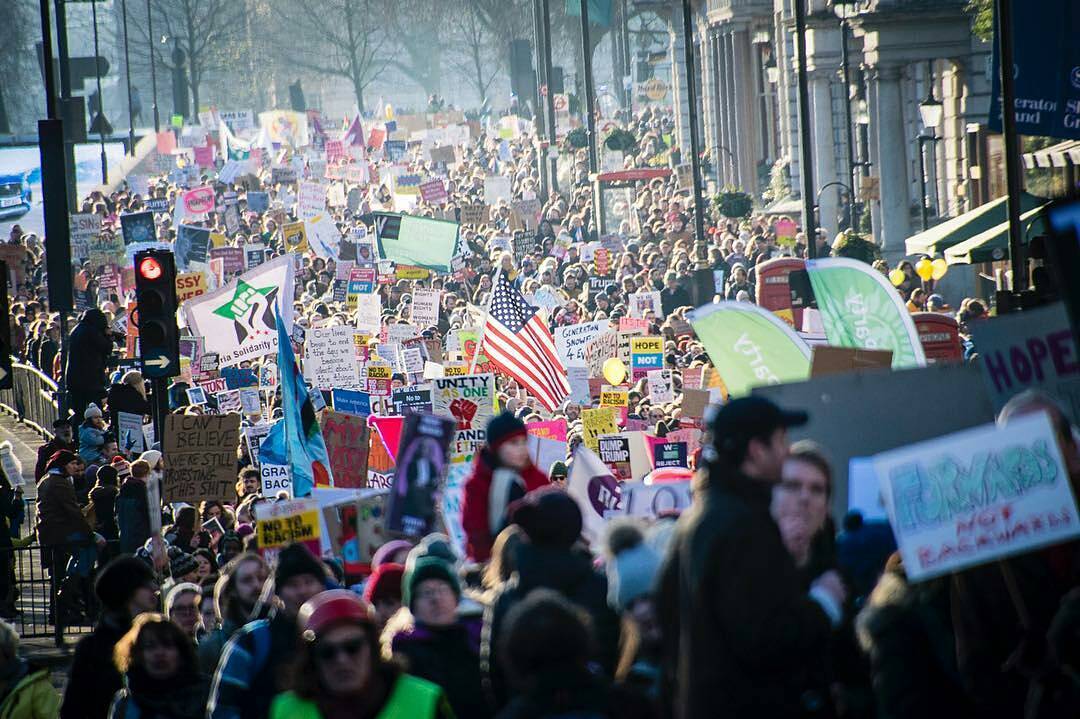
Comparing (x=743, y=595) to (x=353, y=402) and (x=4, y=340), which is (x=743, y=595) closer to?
(x=4, y=340)

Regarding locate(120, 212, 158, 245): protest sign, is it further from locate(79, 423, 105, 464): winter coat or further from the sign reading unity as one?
the sign reading unity as one

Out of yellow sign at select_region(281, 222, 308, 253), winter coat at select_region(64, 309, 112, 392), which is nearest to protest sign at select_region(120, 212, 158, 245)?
yellow sign at select_region(281, 222, 308, 253)

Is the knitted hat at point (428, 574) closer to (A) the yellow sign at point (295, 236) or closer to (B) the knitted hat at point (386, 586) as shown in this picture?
(B) the knitted hat at point (386, 586)

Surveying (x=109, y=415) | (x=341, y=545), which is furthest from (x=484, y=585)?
(x=109, y=415)

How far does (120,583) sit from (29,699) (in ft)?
1.87

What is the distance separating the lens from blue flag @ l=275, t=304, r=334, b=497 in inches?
495

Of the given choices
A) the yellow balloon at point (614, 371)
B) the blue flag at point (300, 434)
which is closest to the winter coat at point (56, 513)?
the blue flag at point (300, 434)

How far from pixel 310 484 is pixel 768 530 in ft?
24.9

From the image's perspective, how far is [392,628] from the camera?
6352mm

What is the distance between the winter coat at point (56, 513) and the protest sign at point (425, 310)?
746 cm

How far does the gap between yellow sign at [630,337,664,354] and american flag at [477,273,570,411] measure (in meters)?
1.64

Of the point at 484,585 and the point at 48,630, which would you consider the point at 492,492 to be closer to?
the point at 484,585

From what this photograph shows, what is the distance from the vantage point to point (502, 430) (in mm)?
7754

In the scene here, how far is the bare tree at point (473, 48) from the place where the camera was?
110000 mm
